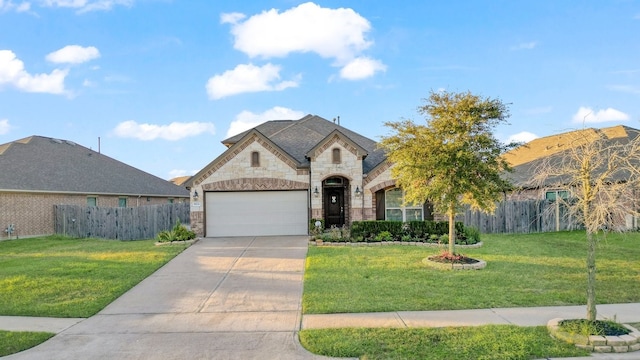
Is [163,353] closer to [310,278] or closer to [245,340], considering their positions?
[245,340]

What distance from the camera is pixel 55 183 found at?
2284 centimetres

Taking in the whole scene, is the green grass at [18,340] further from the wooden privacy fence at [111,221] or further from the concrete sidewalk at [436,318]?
the wooden privacy fence at [111,221]

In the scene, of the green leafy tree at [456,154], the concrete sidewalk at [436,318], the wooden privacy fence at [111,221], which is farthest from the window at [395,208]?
the concrete sidewalk at [436,318]

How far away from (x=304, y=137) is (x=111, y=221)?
34.8 feet

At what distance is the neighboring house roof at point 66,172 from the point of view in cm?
2189

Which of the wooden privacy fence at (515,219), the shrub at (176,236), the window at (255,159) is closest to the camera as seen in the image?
the shrub at (176,236)

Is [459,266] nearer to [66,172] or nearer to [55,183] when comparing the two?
[55,183]

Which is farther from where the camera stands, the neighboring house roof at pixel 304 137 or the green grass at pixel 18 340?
the neighboring house roof at pixel 304 137

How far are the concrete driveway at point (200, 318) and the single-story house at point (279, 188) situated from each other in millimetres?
6009

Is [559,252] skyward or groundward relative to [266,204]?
groundward

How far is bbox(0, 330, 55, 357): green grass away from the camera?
6.09 metres

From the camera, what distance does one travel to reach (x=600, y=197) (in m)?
6.43

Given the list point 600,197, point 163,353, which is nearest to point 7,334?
point 163,353

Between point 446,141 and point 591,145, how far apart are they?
207 inches
